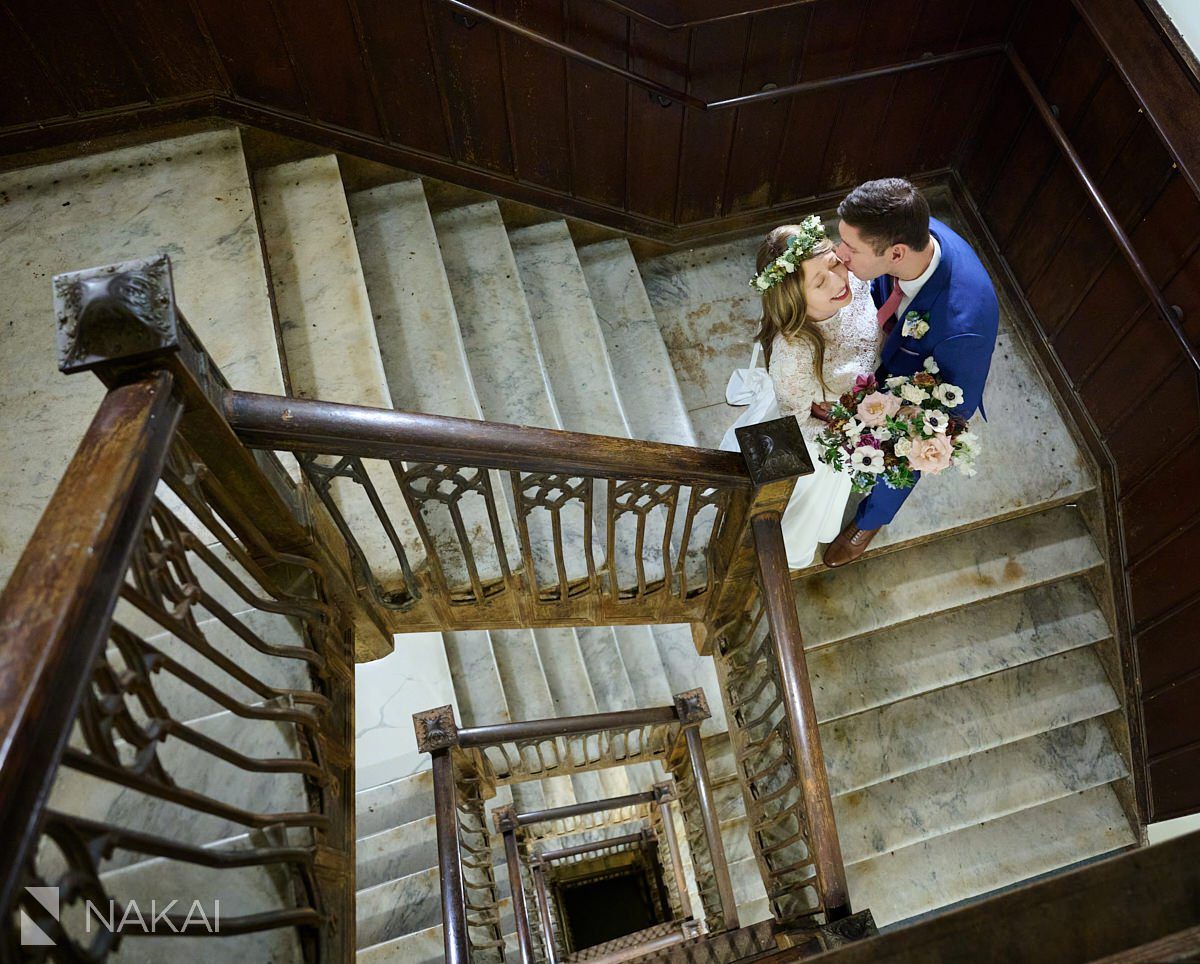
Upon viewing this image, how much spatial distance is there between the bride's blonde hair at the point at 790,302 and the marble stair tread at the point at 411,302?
1379 millimetres

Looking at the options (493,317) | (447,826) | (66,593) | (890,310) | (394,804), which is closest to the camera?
(66,593)

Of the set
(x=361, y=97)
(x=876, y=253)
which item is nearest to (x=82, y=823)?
(x=876, y=253)

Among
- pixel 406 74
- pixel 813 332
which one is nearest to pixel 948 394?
pixel 813 332

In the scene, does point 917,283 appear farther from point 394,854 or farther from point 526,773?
point 394,854

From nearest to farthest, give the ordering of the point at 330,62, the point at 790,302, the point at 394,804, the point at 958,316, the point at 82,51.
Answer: the point at 958,316 → the point at 790,302 → the point at 82,51 → the point at 330,62 → the point at 394,804

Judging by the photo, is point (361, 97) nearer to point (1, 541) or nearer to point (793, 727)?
point (1, 541)

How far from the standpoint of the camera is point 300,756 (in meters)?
2.22

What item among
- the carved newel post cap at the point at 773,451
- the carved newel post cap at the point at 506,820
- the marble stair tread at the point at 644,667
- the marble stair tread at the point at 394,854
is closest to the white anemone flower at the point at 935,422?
the carved newel post cap at the point at 773,451

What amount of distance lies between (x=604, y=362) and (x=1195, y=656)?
319 cm

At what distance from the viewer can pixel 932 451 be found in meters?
2.74

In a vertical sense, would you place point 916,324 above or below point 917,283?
below

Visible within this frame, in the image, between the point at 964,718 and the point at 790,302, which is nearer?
the point at 790,302

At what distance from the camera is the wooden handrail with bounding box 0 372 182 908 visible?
42.3 inches

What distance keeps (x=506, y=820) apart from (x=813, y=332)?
3.65 m
